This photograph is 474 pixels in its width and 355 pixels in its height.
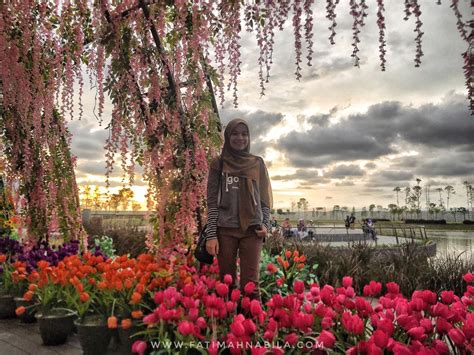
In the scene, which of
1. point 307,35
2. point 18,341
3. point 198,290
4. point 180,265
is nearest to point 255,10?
point 307,35

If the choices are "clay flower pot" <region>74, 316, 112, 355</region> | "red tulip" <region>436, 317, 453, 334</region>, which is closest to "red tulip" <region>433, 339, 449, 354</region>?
"red tulip" <region>436, 317, 453, 334</region>

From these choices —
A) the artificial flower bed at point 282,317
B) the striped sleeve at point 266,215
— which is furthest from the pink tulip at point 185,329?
the striped sleeve at point 266,215

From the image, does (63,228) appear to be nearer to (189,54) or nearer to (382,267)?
(189,54)

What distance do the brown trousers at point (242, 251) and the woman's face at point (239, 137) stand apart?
2.32 feet

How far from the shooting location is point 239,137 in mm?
3619

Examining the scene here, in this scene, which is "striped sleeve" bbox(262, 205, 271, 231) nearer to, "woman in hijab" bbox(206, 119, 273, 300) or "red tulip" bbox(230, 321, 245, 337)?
"woman in hijab" bbox(206, 119, 273, 300)

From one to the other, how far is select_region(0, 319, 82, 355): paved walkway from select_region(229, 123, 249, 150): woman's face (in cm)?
221

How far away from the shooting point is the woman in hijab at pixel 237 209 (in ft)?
11.5

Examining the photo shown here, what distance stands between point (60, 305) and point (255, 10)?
10.6 ft

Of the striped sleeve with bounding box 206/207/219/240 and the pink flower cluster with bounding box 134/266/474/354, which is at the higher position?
the striped sleeve with bounding box 206/207/219/240

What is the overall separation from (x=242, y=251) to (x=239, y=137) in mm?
956

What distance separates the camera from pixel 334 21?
69.0 inches

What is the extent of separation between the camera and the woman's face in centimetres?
361

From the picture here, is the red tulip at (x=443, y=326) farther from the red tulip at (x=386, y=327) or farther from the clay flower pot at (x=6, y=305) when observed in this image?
the clay flower pot at (x=6, y=305)
